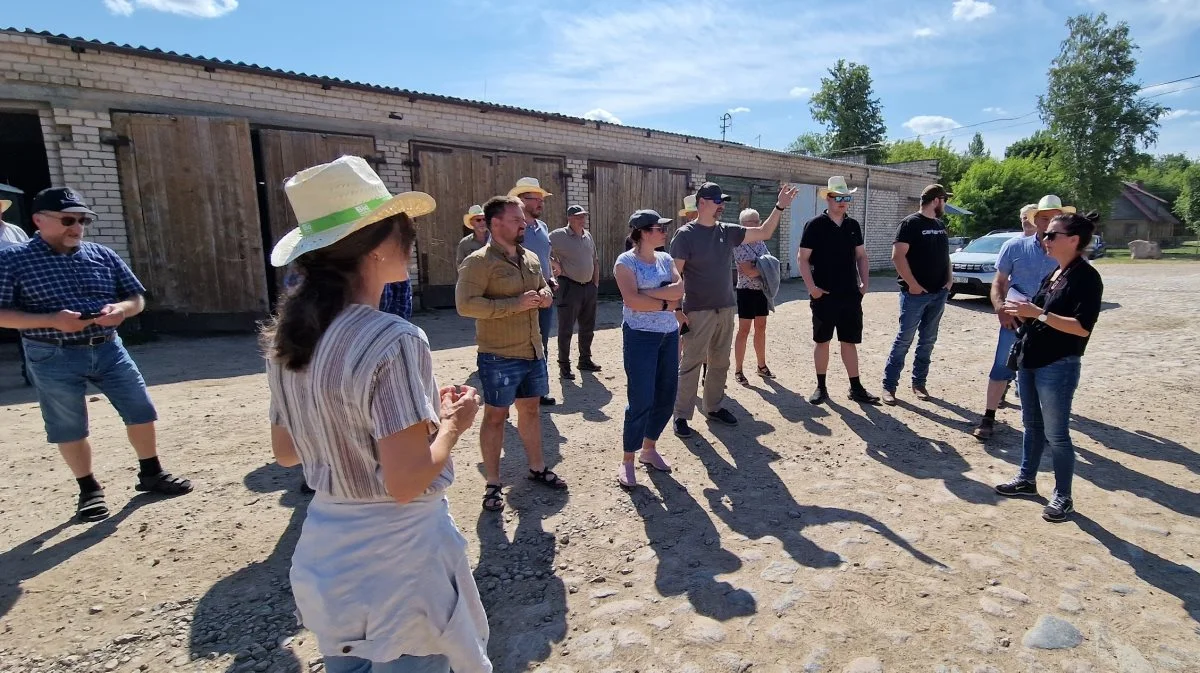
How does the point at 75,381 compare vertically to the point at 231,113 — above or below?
below

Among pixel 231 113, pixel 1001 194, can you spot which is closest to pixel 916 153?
pixel 1001 194

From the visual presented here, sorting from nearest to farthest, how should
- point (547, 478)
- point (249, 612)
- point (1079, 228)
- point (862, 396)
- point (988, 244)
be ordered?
point (249, 612) → point (1079, 228) → point (547, 478) → point (862, 396) → point (988, 244)

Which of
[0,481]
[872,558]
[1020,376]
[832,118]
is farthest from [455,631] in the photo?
[832,118]

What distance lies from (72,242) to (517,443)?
10.0 feet

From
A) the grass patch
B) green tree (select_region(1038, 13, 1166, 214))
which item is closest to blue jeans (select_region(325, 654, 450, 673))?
the grass patch

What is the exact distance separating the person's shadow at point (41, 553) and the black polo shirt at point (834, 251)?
5.42m

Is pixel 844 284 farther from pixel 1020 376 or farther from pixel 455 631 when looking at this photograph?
pixel 455 631

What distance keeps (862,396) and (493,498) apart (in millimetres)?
3788

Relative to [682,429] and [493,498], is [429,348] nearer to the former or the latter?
[493,498]

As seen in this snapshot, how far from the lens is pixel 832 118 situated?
150ft

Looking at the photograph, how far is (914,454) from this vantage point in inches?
177

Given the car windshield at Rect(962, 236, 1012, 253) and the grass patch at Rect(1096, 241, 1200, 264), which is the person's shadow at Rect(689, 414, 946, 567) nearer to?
the car windshield at Rect(962, 236, 1012, 253)

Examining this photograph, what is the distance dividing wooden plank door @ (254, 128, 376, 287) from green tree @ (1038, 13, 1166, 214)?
35968mm

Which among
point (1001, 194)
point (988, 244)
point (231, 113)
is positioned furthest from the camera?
point (1001, 194)
